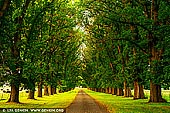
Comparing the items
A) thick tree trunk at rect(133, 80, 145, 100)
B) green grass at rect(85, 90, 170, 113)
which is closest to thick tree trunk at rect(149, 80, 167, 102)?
green grass at rect(85, 90, 170, 113)

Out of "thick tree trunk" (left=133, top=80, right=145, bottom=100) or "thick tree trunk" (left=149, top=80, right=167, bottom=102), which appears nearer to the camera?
"thick tree trunk" (left=149, top=80, right=167, bottom=102)

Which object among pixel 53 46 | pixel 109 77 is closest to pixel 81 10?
pixel 53 46

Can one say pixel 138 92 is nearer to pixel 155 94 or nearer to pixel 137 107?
pixel 155 94

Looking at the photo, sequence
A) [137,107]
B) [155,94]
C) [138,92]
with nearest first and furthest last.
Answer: [137,107]
[155,94]
[138,92]

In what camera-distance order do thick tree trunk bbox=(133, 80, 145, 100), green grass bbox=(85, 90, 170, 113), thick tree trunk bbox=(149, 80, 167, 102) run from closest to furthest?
green grass bbox=(85, 90, 170, 113) < thick tree trunk bbox=(149, 80, 167, 102) < thick tree trunk bbox=(133, 80, 145, 100)

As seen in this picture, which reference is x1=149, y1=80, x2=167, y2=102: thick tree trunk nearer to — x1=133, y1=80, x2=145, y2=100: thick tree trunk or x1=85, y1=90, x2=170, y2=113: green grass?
x1=85, y1=90, x2=170, y2=113: green grass

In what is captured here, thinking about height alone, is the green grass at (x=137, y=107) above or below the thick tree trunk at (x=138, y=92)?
below

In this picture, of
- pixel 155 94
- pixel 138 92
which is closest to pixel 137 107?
pixel 155 94

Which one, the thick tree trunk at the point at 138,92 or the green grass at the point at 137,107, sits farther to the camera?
the thick tree trunk at the point at 138,92

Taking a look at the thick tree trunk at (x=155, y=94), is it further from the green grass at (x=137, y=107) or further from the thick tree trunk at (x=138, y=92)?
the thick tree trunk at (x=138, y=92)

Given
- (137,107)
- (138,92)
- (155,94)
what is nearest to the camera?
(137,107)

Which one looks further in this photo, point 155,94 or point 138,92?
point 138,92

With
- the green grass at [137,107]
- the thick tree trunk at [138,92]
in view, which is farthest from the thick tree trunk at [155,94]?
the thick tree trunk at [138,92]

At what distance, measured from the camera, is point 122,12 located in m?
33.2
